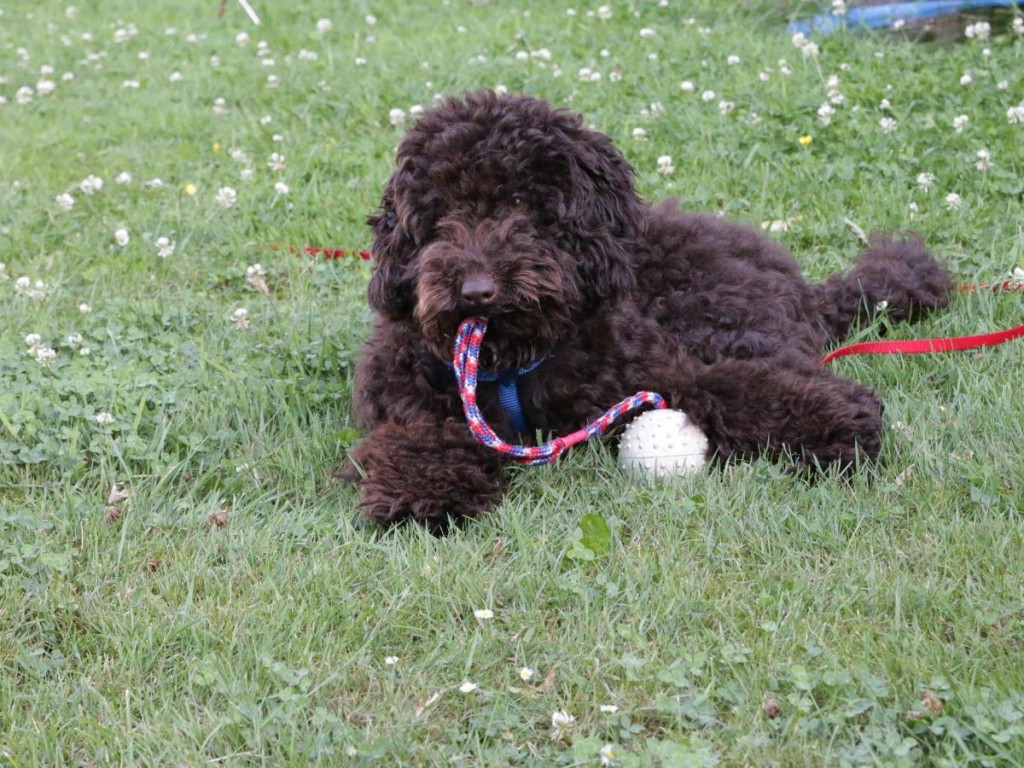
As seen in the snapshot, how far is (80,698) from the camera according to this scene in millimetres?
2896

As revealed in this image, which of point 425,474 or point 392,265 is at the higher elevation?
point 392,265

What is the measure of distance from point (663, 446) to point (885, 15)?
16.6 feet

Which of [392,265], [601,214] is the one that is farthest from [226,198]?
[601,214]

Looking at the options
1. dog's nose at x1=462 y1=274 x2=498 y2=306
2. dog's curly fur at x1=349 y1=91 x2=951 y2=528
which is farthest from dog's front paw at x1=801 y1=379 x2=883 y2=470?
dog's nose at x1=462 y1=274 x2=498 y2=306

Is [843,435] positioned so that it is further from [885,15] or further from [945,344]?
[885,15]

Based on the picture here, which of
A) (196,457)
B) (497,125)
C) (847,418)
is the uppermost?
(497,125)

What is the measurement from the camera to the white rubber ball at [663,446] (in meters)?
3.82

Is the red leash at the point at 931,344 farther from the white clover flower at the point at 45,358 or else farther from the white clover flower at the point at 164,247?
the white clover flower at the point at 164,247

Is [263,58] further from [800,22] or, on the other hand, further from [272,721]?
[272,721]

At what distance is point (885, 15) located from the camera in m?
7.76

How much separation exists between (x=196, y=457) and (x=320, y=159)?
294cm

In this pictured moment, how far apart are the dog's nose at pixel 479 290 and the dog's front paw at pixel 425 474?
1.85 feet

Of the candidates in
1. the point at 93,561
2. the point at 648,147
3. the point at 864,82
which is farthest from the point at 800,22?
the point at 93,561

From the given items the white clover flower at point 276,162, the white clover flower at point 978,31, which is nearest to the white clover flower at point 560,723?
the white clover flower at point 276,162
